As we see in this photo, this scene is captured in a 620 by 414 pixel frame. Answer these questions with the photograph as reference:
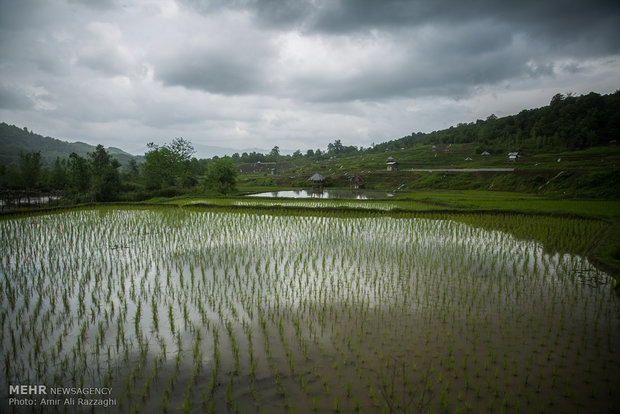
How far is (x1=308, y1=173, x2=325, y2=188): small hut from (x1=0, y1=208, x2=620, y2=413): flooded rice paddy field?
2972cm

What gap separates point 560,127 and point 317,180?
43.7 meters

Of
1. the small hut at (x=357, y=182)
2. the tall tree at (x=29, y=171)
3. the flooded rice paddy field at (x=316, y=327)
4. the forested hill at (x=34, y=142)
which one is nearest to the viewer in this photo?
the flooded rice paddy field at (x=316, y=327)

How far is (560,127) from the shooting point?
165 feet

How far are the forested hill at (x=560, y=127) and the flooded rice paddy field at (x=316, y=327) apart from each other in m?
50.4

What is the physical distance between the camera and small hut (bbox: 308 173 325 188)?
39.3m

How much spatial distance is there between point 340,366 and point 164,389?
2.15m

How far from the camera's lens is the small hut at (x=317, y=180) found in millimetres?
39312

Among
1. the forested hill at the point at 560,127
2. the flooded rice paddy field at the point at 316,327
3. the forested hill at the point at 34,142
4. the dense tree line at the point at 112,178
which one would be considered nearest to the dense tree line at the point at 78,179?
the dense tree line at the point at 112,178

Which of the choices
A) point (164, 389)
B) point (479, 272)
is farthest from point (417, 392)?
point (479, 272)

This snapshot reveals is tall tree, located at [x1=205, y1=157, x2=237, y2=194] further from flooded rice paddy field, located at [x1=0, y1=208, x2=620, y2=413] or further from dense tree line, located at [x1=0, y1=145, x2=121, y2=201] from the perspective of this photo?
flooded rice paddy field, located at [x1=0, y1=208, x2=620, y2=413]

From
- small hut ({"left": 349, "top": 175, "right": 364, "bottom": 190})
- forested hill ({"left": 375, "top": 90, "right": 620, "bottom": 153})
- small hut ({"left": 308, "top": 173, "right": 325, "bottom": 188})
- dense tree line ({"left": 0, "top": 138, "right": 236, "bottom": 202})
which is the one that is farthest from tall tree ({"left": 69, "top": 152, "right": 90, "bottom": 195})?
forested hill ({"left": 375, "top": 90, "right": 620, "bottom": 153})

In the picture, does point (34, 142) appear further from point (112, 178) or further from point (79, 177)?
point (112, 178)

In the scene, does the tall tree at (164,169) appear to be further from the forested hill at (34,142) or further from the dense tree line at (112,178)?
the forested hill at (34,142)

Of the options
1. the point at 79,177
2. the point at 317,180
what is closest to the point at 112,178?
the point at 79,177
